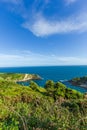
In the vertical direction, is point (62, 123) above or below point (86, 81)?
above

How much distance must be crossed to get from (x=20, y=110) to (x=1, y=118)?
984mm

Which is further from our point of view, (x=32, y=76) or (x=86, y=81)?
(x=32, y=76)

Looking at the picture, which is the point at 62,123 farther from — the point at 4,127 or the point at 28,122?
the point at 4,127

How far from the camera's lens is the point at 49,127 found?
572 centimetres

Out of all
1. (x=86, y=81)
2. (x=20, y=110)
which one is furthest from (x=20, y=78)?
(x=20, y=110)

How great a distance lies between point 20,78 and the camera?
139m

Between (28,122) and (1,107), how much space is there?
1361 mm

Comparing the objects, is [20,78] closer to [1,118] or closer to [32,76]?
[32,76]

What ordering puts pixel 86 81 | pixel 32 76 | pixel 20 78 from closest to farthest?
pixel 86 81, pixel 20 78, pixel 32 76

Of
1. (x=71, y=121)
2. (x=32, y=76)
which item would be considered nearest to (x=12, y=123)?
(x=71, y=121)

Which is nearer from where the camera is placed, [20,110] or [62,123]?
[62,123]

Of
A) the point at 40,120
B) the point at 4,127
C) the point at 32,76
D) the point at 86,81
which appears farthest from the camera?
the point at 32,76

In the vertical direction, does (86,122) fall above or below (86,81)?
above

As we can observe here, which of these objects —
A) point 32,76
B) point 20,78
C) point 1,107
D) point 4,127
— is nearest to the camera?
point 4,127
